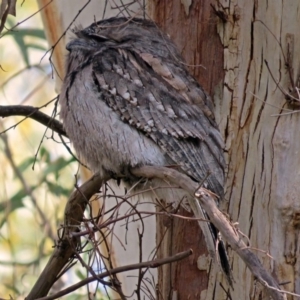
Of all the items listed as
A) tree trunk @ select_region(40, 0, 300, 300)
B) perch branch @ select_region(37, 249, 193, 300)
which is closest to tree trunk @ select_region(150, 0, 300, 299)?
tree trunk @ select_region(40, 0, 300, 300)

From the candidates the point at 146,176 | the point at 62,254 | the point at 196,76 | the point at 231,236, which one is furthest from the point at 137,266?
the point at 196,76

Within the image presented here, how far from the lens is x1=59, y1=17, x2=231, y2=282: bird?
232cm

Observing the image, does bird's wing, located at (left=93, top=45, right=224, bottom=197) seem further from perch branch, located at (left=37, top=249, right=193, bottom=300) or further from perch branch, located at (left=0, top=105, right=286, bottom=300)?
perch branch, located at (left=37, top=249, right=193, bottom=300)

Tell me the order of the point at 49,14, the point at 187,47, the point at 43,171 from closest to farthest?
the point at 187,47 < the point at 49,14 < the point at 43,171

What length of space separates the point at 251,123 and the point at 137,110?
1.30 feet

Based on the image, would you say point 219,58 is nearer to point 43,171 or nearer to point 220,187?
point 220,187

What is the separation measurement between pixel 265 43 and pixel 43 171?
2678mm

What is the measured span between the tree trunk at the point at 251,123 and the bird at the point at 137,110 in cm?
10

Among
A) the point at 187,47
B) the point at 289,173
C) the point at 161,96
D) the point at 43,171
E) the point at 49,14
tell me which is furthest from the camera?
the point at 43,171

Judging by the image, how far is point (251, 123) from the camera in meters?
2.42

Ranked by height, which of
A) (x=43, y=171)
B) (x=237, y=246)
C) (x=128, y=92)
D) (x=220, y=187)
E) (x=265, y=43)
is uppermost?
(x=43, y=171)

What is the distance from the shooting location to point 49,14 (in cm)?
341

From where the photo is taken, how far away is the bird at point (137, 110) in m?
2.32

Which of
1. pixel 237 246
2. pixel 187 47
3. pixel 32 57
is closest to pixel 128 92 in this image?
pixel 187 47
